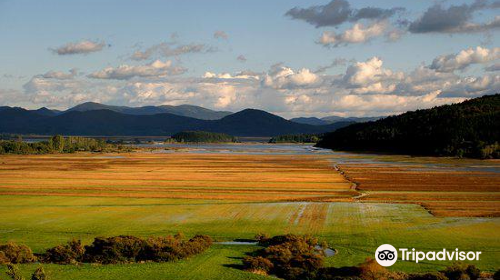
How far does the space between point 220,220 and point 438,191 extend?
3893 cm

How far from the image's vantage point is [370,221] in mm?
53688

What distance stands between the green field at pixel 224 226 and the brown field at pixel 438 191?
4.14 metres

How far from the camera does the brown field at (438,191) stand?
2426 inches

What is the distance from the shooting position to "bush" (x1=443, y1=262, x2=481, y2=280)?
111ft

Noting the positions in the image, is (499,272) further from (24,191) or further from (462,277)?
(24,191)

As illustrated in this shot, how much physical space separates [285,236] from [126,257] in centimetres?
1255

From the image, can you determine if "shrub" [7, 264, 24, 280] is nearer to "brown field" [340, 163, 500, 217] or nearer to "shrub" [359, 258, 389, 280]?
"shrub" [359, 258, 389, 280]

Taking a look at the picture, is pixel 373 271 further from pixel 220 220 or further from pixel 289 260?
pixel 220 220

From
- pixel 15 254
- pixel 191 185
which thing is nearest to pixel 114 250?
pixel 15 254

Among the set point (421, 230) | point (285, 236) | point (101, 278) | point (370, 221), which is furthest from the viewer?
point (370, 221)

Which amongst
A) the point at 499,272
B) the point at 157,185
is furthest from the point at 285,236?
the point at 157,185

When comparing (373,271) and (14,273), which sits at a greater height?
(373,271)

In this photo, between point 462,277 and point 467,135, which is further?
point 467,135

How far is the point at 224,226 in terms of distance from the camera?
172ft
